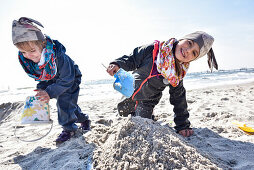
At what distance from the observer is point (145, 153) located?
1118mm

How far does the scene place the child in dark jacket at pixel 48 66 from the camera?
1.85 m

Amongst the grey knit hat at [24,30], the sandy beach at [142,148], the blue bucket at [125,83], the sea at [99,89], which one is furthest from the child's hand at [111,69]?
the sea at [99,89]

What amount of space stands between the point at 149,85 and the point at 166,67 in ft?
1.07

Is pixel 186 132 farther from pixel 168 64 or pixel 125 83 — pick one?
pixel 125 83

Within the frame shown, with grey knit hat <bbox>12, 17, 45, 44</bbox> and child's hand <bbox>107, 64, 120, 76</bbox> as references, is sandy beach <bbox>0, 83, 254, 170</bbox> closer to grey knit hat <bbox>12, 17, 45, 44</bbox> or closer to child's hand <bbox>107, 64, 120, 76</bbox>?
child's hand <bbox>107, 64, 120, 76</bbox>

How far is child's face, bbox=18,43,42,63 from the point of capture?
1.92m

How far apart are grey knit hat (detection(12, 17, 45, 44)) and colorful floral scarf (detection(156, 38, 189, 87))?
1.37 meters

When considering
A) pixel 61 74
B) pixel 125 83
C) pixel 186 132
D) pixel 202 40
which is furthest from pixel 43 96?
pixel 202 40

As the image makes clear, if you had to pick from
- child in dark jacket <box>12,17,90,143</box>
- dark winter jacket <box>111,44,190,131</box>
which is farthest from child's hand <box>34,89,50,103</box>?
dark winter jacket <box>111,44,190,131</box>

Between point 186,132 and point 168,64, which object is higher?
Answer: point 168,64

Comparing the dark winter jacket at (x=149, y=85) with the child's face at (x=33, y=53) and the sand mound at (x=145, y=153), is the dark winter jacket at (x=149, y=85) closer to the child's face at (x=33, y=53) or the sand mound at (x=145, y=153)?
the child's face at (x=33, y=53)

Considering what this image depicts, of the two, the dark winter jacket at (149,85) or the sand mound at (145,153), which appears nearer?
the sand mound at (145,153)

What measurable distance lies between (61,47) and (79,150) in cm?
125

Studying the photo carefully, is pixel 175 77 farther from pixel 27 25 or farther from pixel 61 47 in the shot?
pixel 27 25
